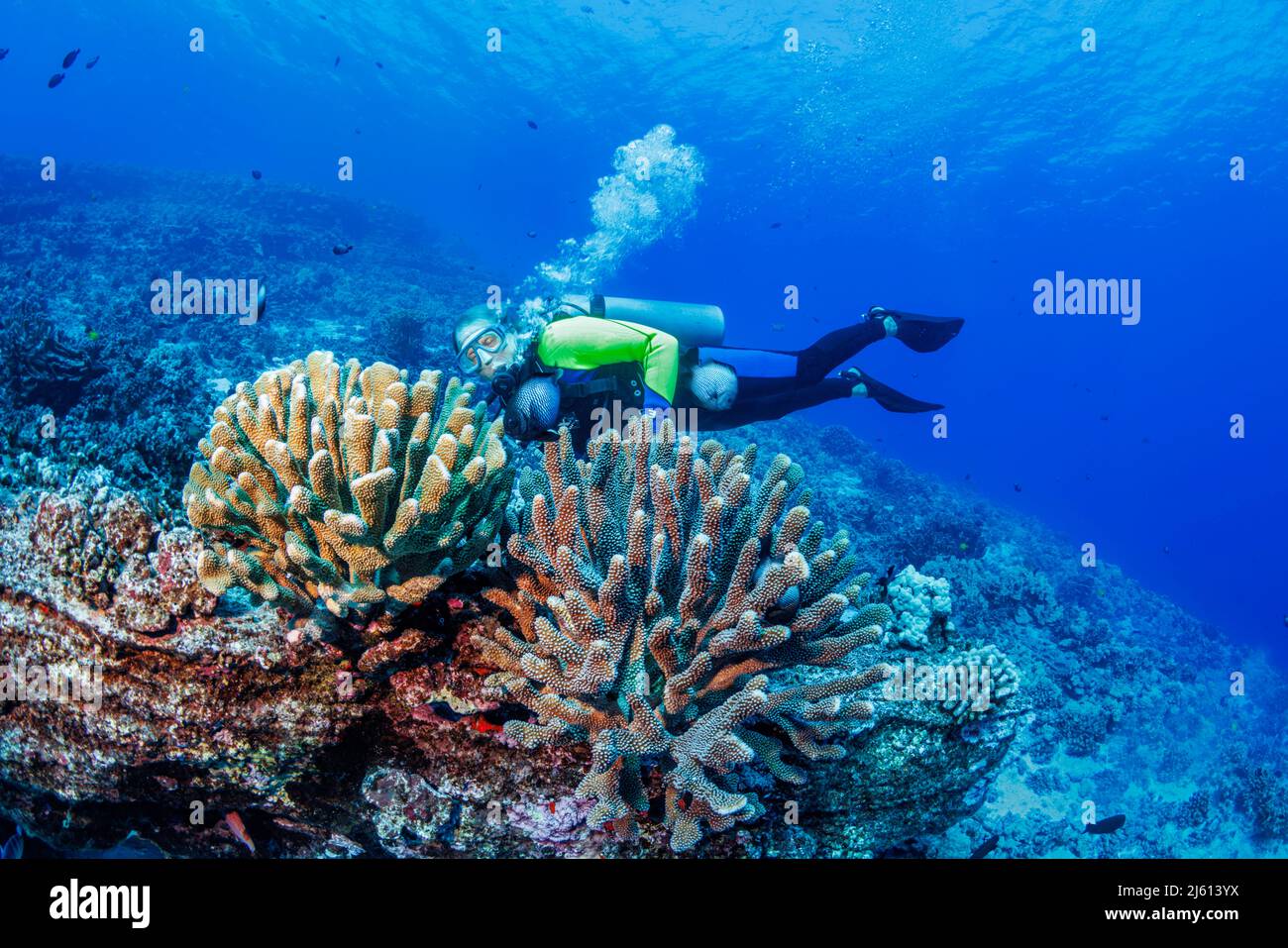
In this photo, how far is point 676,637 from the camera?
272 cm

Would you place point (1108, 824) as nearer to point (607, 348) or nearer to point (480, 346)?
point (607, 348)

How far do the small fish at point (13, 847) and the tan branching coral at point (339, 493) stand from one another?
2.46m

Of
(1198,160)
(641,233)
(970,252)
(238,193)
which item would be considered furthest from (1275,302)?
(238,193)

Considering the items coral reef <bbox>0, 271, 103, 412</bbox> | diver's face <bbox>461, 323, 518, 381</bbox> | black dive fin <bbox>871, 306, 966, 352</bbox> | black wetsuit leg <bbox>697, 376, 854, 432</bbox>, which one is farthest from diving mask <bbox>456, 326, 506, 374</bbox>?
coral reef <bbox>0, 271, 103, 412</bbox>

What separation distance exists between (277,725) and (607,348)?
146 inches

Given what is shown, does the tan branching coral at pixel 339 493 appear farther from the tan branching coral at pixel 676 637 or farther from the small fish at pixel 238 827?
the small fish at pixel 238 827

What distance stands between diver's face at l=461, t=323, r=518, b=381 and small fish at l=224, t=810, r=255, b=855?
3.37 m

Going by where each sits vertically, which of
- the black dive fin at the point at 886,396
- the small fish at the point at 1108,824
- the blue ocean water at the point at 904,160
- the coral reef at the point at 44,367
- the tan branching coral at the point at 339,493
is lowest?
the small fish at the point at 1108,824

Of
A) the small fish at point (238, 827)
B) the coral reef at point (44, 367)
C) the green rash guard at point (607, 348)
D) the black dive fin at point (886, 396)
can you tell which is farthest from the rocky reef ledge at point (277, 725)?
the coral reef at point (44, 367)

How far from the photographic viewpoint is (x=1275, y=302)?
225 ft

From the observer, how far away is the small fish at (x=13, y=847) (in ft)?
11.1

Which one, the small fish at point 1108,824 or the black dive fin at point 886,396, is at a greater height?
the black dive fin at point 886,396

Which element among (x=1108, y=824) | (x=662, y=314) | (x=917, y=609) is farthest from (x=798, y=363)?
(x=1108, y=824)

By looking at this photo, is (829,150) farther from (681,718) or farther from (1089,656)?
(681,718)
